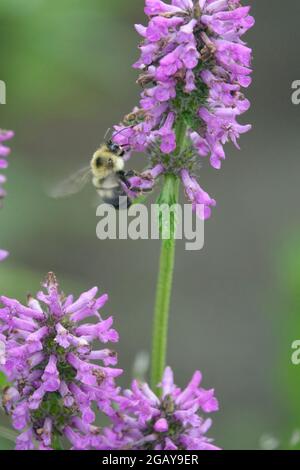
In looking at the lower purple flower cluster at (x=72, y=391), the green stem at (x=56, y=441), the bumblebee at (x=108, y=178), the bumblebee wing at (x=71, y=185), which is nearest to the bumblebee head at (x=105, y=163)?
the bumblebee at (x=108, y=178)

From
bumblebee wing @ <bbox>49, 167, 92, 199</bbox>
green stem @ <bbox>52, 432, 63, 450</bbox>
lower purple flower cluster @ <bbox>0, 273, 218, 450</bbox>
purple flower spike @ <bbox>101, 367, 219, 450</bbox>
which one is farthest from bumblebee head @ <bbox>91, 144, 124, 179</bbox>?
green stem @ <bbox>52, 432, 63, 450</bbox>

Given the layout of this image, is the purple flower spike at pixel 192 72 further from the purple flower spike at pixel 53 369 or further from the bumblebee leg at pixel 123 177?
the purple flower spike at pixel 53 369

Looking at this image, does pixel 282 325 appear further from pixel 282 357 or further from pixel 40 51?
pixel 40 51

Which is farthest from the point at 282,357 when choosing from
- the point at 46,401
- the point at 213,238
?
the point at 213,238

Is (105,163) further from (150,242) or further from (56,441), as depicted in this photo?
(150,242)

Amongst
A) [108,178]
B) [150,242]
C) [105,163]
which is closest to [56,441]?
[108,178]

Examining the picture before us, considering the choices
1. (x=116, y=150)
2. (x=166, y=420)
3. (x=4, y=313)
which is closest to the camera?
(x=4, y=313)
